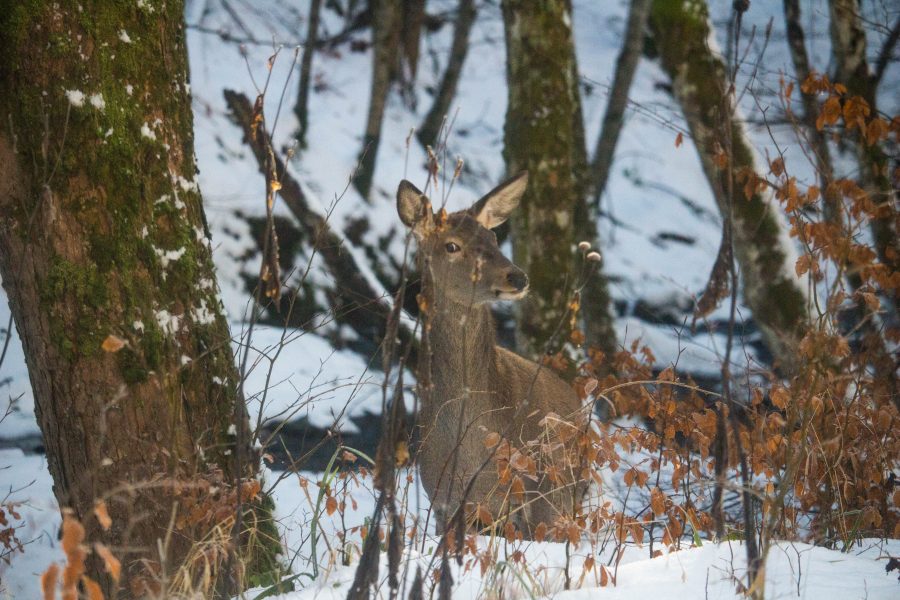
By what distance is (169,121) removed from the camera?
441cm

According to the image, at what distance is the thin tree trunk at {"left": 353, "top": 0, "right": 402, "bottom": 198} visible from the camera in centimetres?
1233

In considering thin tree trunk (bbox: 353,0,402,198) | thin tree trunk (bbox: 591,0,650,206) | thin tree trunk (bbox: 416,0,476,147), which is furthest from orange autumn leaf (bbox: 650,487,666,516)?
thin tree trunk (bbox: 416,0,476,147)

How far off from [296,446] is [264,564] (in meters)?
3.60

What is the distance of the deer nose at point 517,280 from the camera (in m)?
5.19

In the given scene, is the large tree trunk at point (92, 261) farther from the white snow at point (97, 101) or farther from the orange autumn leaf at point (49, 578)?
the orange autumn leaf at point (49, 578)

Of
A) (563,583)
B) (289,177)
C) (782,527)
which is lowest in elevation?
(563,583)

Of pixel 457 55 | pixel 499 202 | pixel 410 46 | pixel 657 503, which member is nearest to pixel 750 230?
pixel 499 202

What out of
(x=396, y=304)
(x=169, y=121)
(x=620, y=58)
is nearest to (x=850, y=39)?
(x=620, y=58)

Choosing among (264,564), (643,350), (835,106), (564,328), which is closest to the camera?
(264,564)

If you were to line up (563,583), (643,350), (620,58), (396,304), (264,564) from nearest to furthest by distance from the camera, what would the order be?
1. (396,304)
2. (563,583)
3. (264,564)
4. (643,350)
5. (620,58)

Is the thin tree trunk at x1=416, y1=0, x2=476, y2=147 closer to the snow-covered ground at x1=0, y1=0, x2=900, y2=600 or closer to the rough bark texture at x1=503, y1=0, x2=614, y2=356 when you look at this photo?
the snow-covered ground at x1=0, y1=0, x2=900, y2=600

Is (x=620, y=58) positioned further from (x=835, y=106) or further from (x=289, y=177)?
(x=835, y=106)

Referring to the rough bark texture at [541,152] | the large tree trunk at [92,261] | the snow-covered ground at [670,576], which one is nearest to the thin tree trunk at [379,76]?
the rough bark texture at [541,152]

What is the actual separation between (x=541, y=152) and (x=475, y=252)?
2.92 metres
